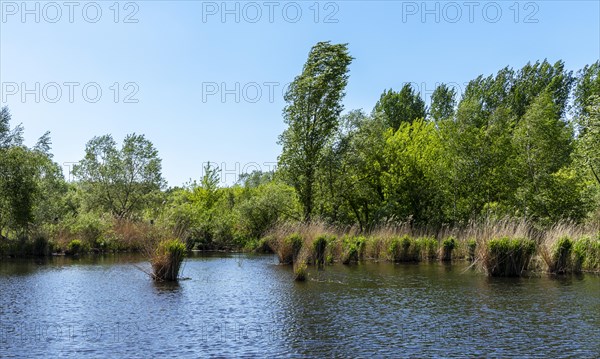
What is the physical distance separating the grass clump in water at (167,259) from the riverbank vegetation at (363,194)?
898 mm

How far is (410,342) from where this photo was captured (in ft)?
38.0

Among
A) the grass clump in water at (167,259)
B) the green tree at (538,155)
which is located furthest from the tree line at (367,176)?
the grass clump in water at (167,259)

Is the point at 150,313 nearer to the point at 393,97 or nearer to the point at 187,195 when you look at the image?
the point at 187,195

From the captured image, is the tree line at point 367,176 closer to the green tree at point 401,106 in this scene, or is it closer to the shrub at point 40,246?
the shrub at point 40,246

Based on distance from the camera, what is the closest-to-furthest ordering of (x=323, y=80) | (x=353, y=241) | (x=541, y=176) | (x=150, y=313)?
1. (x=150, y=313)
2. (x=353, y=241)
3. (x=541, y=176)
4. (x=323, y=80)

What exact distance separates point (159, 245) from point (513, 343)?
48.3 feet

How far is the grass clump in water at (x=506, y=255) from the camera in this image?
74.4 feet

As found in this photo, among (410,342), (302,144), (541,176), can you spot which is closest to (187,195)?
(302,144)

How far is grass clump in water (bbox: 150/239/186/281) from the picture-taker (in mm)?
21562

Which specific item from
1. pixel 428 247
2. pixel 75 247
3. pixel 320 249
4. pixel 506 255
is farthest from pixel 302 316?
pixel 75 247

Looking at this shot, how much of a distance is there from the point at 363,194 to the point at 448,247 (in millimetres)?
13635

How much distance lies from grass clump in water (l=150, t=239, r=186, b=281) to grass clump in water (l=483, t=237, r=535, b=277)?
13.3 m

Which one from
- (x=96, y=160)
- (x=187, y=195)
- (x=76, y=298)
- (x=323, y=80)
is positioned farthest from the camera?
(x=187, y=195)

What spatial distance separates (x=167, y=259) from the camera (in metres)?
21.5
